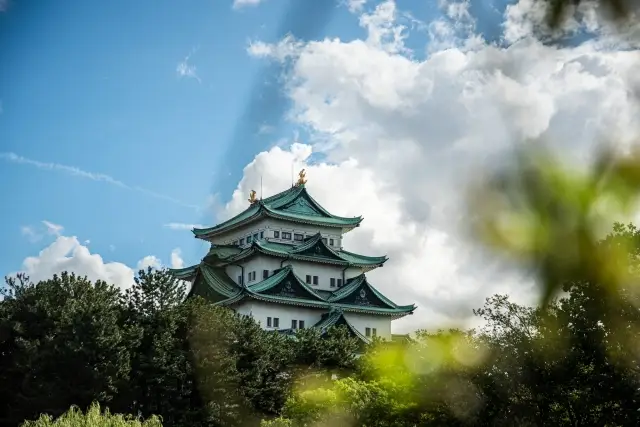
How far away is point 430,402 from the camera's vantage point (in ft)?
84.6

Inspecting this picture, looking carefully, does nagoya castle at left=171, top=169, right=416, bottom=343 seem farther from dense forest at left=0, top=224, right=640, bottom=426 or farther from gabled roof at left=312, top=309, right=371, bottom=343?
dense forest at left=0, top=224, right=640, bottom=426

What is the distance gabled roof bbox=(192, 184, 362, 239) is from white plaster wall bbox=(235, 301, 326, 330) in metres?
8.93

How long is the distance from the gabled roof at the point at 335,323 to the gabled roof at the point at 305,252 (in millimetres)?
5818

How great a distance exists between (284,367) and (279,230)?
976 inches

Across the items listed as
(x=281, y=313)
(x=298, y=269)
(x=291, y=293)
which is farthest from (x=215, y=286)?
(x=298, y=269)

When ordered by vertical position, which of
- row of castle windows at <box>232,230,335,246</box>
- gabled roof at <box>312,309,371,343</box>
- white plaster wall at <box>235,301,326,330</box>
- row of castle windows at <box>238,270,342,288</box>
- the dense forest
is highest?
row of castle windows at <box>232,230,335,246</box>

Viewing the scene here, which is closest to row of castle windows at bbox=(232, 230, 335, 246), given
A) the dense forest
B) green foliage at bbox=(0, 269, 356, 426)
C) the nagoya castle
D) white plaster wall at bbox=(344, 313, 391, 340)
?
the nagoya castle

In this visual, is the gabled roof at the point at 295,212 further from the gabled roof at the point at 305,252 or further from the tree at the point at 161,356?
the tree at the point at 161,356

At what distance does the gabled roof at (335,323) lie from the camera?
55600 mm

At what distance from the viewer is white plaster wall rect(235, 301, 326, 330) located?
57469 mm

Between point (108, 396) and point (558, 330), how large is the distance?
71.1ft

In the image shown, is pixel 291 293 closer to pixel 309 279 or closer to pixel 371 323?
pixel 309 279

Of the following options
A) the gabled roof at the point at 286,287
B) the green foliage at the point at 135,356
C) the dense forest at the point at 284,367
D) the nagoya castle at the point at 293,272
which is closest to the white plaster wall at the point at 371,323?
the nagoya castle at the point at 293,272

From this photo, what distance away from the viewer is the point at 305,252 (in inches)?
2489
